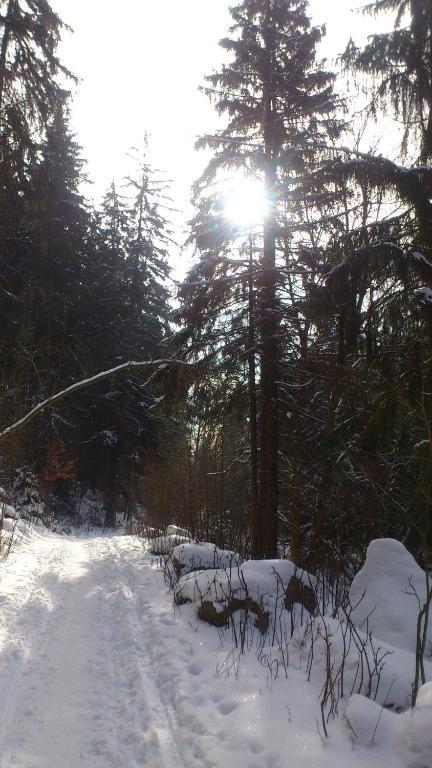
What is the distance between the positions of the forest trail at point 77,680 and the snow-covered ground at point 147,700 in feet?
0.04

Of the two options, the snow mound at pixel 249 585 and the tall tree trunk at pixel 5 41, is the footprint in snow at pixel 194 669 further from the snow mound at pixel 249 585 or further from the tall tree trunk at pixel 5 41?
the tall tree trunk at pixel 5 41

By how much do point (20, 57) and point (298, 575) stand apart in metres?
11.9

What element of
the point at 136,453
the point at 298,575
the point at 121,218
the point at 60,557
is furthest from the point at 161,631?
the point at 121,218

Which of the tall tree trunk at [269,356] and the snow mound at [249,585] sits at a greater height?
the tall tree trunk at [269,356]

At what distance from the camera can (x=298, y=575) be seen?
617cm

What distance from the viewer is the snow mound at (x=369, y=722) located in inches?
115

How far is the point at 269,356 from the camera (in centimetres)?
895

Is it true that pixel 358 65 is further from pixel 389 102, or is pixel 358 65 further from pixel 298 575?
pixel 298 575

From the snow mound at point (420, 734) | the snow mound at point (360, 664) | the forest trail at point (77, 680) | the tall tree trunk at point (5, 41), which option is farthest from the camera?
the tall tree trunk at point (5, 41)

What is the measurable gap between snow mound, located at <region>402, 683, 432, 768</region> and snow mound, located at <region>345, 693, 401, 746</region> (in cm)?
16

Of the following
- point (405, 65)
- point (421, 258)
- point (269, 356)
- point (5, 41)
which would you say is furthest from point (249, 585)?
point (5, 41)

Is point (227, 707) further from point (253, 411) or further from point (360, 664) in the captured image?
point (253, 411)

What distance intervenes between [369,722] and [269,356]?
21.2ft

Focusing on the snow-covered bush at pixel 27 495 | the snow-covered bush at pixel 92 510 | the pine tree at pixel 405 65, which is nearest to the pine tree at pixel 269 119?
the pine tree at pixel 405 65
